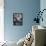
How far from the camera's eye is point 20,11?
209 inches

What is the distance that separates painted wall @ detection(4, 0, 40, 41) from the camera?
206 inches

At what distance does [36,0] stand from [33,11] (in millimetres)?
455

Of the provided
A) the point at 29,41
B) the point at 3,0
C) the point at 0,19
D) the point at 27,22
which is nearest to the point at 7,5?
the point at 3,0

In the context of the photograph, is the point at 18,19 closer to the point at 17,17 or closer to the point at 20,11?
the point at 17,17

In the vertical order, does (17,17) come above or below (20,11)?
below

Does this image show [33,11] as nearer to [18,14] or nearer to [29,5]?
[29,5]

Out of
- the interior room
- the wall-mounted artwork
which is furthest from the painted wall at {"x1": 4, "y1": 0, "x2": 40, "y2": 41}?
the wall-mounted artwork

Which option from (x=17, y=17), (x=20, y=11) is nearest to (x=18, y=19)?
(x=17, y=17)

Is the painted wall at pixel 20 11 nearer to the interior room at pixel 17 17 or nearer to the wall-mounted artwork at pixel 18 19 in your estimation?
the interior room at pixel 17 17

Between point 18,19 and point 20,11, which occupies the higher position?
point 20,11

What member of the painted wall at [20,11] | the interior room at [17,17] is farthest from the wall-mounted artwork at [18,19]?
the painted wall at [20,11]

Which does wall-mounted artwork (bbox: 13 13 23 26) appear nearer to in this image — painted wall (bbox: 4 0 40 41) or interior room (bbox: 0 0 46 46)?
interior room (bbox: 0 0 46 46)

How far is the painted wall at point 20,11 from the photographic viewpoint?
5.23 meters

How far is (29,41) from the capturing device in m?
3.26
